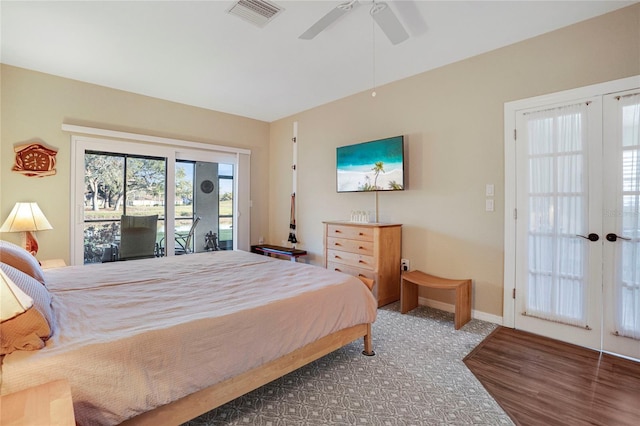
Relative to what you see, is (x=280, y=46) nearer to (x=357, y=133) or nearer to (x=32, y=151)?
(x=357, y=133)

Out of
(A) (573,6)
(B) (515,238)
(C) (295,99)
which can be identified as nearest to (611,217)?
(B) (515,238)

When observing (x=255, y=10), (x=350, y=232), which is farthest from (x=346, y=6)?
(x=350, y=232)

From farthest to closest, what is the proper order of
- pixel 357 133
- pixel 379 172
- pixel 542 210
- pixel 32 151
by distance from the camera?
pixel 357 133, pixel 379 172, pixel 32 151, pixel 542 210

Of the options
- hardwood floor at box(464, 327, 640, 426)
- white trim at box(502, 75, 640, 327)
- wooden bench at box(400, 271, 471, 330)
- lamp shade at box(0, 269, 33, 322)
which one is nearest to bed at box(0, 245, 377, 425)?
lamp shade at box(0, 269, 33, 322)

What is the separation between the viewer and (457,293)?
117 inches

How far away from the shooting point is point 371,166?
3.98 meters

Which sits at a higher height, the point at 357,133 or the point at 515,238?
the point at 357,133

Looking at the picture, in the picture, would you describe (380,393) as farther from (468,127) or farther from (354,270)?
(468,127)

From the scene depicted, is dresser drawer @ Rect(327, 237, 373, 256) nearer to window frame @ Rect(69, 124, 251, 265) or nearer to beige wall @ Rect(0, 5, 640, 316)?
beige wall @ Rect(0, 5, 640, 316)

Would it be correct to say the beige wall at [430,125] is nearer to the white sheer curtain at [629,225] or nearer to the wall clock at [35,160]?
the wall clock at [35,160]

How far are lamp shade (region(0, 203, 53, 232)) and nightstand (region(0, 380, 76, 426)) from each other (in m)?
3.05

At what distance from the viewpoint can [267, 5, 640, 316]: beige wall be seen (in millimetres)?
2545

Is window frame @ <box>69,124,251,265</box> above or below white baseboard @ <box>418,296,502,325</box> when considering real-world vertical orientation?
above

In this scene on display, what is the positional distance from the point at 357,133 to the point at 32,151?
13.3ft
